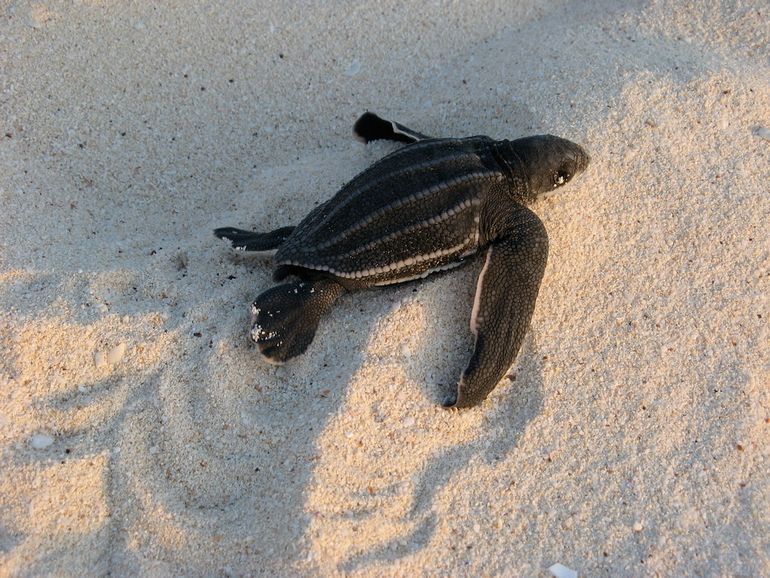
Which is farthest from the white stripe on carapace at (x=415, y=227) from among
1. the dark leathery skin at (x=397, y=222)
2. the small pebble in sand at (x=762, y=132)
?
the small pebble in sand at (x=762, y=132)

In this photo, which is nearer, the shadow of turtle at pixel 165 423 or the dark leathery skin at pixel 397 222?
the shadow of turtle at pixel 165 423

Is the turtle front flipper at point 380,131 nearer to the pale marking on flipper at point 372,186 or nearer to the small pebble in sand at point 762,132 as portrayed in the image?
the pale marking on flipper at point 372,186

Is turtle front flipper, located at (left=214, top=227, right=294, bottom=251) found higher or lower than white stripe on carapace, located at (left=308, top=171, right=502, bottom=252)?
lower

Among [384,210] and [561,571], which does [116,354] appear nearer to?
[384,210]

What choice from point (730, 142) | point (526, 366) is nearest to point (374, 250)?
point (526, 366)

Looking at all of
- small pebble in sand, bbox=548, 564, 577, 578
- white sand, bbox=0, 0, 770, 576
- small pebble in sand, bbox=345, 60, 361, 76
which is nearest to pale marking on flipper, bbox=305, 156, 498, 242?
white sand, bbox=0, 0, 770, 576

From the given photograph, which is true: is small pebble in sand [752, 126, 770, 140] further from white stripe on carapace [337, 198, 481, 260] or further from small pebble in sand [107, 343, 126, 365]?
small pebble in sand [107, 343, 126, 365]
